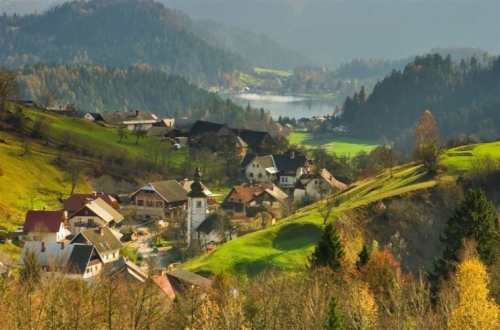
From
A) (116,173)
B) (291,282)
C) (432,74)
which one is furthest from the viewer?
(432,74)

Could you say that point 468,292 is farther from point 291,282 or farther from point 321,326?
point 291,282

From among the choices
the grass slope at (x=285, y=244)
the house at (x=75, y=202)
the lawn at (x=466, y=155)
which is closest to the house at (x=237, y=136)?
the house at (x=75, y=202)

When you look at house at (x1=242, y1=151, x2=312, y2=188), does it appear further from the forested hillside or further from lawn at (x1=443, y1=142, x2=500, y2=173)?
the forested hillside

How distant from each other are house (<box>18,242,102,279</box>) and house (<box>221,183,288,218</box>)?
63.6 ft

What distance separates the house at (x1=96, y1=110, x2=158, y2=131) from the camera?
395ft

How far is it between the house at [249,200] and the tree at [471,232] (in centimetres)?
3191

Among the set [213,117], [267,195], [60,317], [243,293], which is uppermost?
[60,317]

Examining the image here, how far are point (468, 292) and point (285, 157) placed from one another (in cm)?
6128

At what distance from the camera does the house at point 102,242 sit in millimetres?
49594

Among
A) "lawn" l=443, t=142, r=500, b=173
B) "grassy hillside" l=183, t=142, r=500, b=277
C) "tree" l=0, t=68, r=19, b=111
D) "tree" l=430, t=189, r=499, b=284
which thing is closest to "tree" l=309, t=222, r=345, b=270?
"tree" l=430, t=189, r=499, b=284

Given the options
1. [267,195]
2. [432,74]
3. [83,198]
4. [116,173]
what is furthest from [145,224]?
[432,74]

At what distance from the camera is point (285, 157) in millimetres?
85625

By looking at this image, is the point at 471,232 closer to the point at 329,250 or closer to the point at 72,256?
the point at 329,250

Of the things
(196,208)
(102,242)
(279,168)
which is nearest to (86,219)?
(102,242)
